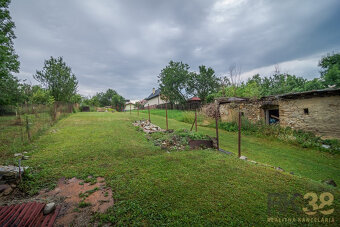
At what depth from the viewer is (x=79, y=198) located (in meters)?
2.31

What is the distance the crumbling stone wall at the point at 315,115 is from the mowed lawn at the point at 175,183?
322 centimetres

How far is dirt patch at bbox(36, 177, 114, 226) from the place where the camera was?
189 cm

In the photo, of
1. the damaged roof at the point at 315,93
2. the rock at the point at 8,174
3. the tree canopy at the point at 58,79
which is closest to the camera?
the rock at the point at 8,174

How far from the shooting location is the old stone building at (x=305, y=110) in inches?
261

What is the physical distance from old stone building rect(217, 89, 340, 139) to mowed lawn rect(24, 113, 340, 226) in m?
3.30

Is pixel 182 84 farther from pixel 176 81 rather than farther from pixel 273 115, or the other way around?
pixel 273 115

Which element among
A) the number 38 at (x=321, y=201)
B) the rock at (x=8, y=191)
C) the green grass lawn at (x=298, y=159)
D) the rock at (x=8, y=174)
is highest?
the rock at (x=8, y=174)

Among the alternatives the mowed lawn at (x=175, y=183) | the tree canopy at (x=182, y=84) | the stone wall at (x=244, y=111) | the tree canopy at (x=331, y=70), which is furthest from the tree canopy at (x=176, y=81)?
the mowed lawn at (x=175, y=183)

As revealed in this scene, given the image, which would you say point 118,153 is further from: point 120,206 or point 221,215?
point 221,215

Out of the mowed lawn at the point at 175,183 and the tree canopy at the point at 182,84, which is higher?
the tree canopy at the point at 182,84

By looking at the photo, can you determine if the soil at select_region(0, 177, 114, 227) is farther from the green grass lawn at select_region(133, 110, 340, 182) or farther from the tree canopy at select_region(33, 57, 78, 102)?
the tree canopy at select_region(33, 57, 78, 102)

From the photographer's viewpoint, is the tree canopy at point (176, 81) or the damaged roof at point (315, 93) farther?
the tree canopy at point (176, 81)

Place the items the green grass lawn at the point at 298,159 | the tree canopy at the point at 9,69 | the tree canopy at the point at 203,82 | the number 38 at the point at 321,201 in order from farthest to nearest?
the tree canopy at the point at 203,82, the tree canopy at the point at 9,69, the green grass lawn at the point at 298,159, the number 38 at the point at 321,201
